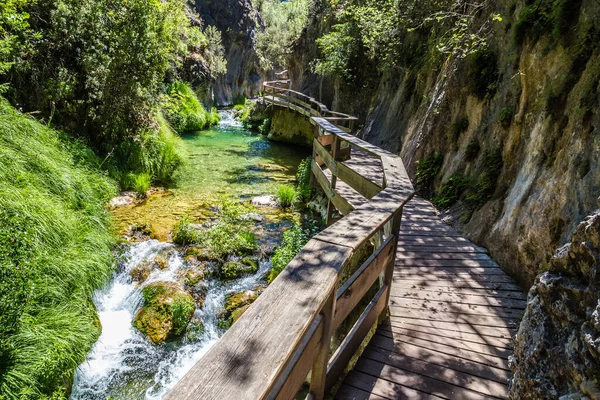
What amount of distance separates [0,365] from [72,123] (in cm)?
756

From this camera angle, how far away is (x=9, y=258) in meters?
3.87

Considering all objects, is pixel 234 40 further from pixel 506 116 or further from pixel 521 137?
pixel 521 137

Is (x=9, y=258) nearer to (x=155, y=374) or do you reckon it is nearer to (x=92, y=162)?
(x=155, y=374)

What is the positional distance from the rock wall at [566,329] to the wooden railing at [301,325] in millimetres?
1097

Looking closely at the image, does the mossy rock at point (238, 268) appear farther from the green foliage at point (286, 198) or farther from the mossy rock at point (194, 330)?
the green foliage at point (286, 198)

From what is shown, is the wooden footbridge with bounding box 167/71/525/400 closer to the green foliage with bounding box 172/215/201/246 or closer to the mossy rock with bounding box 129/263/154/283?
the green foliage with bounding box 172/215/201/246

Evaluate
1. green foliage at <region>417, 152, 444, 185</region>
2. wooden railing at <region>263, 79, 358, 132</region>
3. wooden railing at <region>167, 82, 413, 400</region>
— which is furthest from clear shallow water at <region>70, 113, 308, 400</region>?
wooden railing at <region>263, 79, 358, 132</region>

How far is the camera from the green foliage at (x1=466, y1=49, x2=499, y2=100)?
6811mm

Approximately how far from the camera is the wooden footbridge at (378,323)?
1247mm

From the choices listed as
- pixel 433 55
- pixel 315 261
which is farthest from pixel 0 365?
pixel 433 55

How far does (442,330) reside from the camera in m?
3.44

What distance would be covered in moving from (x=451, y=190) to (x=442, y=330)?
411 cm

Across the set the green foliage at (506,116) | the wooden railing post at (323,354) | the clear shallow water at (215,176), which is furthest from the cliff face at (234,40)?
the wooden railing post at (323,354)

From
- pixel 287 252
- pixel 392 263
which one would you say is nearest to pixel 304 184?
pixel 287 252
